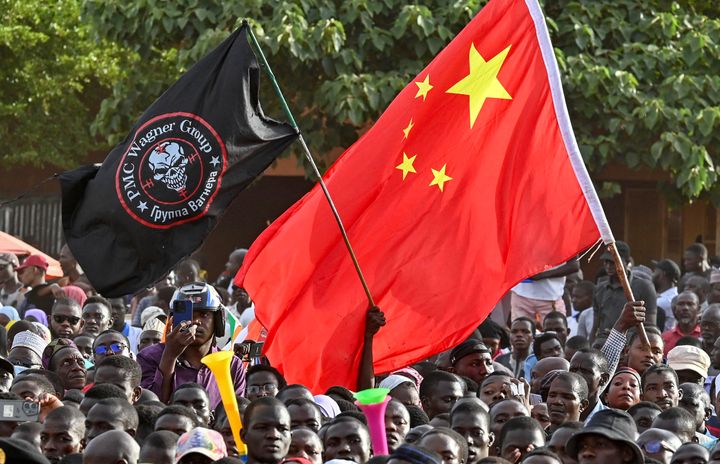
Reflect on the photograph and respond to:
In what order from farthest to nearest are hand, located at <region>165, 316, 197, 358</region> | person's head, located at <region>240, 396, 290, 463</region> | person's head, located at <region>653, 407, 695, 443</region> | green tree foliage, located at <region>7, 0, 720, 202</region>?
green tree foliage, located at <region>7, 0, 720, 202</region> < hand, located at <region>165, 316, 197, 358</region> < person's head, located at <region>653, 407, 695, 443</region> < person's head, located at <region>240, 396, 290, 463</region>

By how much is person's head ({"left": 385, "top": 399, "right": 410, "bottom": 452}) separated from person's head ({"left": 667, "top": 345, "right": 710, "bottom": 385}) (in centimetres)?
276

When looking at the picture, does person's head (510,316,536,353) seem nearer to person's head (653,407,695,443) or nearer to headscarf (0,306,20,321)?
person's head (653,407,695,443)

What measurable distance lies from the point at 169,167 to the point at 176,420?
139 cm

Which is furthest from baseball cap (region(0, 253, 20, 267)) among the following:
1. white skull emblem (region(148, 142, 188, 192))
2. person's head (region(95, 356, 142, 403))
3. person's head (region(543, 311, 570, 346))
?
white skull emblem (region(148, 142, 188, 192))

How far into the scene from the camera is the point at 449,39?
52.1 ft

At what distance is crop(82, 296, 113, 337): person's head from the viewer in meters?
12.4

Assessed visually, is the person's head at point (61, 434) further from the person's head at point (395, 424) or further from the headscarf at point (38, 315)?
the headscarf at point (38, 315)

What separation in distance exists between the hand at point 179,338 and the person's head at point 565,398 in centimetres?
199

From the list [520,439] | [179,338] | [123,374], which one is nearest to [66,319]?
[123,374]

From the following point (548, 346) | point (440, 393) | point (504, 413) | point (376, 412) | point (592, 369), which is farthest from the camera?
point (548, 346)

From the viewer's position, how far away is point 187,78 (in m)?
8.88

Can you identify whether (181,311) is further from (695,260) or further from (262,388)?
(695,260)

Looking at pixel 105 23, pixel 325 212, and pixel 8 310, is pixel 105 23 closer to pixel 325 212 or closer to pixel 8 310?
pixel 8 310

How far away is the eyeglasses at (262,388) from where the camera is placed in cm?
925
